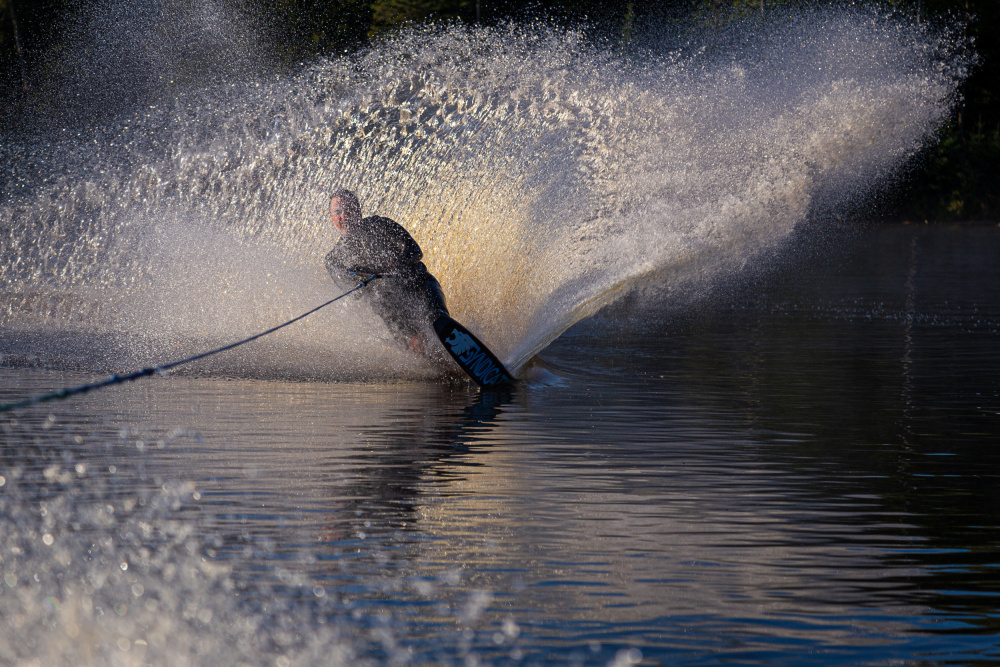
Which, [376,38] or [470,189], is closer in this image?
[470,189]

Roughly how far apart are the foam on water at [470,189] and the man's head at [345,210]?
25.1 inches

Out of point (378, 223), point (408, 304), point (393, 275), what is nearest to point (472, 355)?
point (408, 304)

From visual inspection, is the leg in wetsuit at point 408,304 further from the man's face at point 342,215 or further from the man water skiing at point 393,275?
the man's face at point 342,215

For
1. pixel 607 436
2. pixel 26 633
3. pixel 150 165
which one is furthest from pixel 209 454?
pixel 150 165

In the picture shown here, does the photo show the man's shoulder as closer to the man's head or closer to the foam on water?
the man's head

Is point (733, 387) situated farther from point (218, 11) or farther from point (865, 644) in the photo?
point (218, 11)

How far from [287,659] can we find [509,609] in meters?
0.90

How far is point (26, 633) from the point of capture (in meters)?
3.68

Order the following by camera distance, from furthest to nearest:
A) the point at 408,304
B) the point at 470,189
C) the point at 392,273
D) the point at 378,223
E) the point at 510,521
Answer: the point at 470,189 < the point at 378,223 < the point at 392,273 < the point at 408,304 < the point at 510,521

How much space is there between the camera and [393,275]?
395 inches

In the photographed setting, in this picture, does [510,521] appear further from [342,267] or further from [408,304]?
[342,267]

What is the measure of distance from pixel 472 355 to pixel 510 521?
412 centimetres

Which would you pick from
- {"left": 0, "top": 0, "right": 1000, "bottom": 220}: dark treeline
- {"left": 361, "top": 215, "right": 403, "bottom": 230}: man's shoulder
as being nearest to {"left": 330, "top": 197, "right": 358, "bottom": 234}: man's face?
{"left": 361, "top": 215, "right": 403, "bottom": 230}: man's shoulder

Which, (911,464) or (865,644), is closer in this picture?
(865,644)
